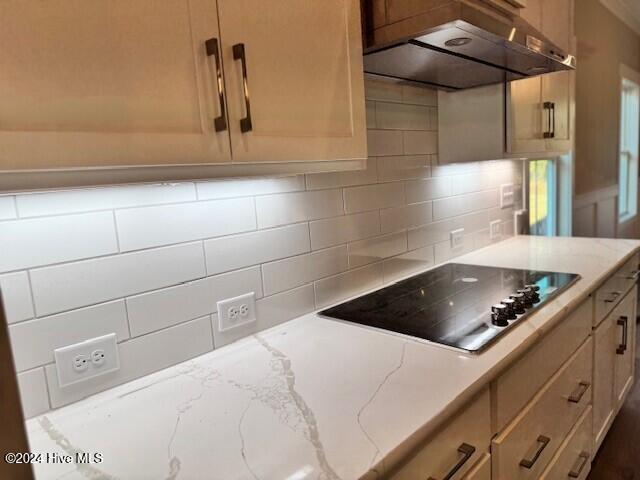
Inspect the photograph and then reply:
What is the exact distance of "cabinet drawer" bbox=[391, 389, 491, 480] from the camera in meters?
0.83

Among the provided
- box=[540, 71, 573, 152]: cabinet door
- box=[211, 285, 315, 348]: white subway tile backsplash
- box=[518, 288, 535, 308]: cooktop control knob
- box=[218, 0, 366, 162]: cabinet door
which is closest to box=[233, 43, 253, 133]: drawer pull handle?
box=[218, 0, 366, 162]: cabinet door

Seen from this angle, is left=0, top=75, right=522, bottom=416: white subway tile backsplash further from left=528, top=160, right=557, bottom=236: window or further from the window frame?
the window frame

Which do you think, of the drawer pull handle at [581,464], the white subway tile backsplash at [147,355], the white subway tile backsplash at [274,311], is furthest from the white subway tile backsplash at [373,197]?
the drawer pull handle at [581,464]

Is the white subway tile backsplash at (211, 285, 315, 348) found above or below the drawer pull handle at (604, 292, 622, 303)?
above

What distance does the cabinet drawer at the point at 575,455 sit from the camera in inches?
54.8

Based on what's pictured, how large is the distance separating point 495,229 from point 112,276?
2.03 meters

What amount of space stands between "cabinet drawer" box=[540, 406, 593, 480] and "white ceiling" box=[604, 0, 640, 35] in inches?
135

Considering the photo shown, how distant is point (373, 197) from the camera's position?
5.45 ft

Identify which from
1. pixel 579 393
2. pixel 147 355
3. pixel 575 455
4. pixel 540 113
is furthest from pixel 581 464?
pixel 147 355

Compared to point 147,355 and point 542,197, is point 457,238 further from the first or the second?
point 147,355

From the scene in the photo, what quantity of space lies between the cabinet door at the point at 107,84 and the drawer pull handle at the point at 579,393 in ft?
4.58

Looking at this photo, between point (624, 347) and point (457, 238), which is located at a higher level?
point (457, 238)

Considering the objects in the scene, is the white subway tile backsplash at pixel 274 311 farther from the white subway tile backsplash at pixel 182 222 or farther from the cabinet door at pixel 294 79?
the cabinet door at pixel 294 79

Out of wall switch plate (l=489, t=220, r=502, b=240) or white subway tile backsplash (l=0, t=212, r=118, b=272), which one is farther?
wall switch plate (l=489, t=220, r=502, b=240)
